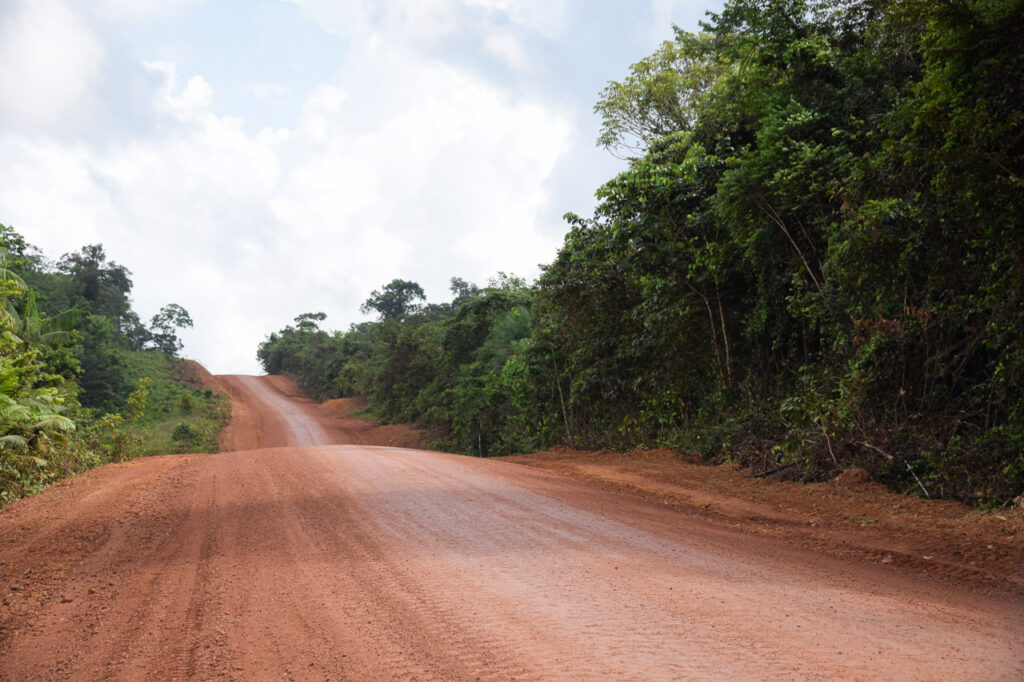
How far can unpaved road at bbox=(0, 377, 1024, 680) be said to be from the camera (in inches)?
125

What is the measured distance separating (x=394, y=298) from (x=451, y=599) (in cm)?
5523

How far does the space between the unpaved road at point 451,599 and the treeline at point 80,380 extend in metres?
3.14

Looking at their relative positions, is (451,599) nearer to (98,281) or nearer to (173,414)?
(173,414)

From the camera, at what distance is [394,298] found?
→ 58031mm

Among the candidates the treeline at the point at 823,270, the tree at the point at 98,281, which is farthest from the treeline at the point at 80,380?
the treeline at the point at 823,270

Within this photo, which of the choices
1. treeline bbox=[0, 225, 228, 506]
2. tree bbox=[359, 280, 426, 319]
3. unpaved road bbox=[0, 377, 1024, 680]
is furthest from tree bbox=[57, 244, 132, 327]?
unpaved road bbox=[0, 377, 1024, 680]

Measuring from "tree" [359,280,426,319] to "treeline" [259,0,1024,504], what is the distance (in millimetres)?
40555

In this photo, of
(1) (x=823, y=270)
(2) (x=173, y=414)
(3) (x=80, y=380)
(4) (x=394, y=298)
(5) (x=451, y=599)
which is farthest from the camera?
(4) (x=394, y=298)

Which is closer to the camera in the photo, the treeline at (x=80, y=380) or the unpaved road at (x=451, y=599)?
the unpaved road at (x=451, y=599)

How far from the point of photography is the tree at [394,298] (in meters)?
58.0

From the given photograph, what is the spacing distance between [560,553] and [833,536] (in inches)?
123

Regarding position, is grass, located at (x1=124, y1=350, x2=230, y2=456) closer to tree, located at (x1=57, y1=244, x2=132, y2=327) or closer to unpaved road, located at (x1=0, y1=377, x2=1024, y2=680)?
tree, located at (x1=57, y1=244, x2=132, y2=327)

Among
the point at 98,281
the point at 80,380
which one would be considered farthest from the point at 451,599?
the point at 98,281

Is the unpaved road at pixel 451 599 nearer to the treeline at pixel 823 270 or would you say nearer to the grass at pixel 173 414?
the treeline at pixel 823 270
